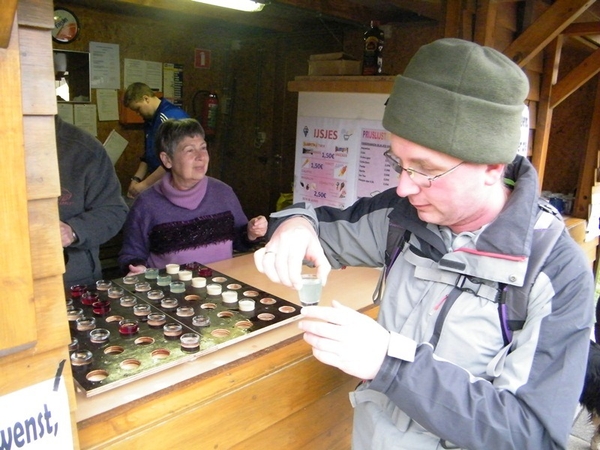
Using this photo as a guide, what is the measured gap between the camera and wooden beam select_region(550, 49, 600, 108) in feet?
10.5

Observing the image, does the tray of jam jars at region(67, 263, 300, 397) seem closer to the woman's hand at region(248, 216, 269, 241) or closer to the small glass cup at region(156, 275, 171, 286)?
the small glass cup at region(156, 275, 171, 286)

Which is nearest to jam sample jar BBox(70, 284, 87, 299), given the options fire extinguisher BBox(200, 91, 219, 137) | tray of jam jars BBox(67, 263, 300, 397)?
tray of jam jars BBox(67, 263, 300, 397)

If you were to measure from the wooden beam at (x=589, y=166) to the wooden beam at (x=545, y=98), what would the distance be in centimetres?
77

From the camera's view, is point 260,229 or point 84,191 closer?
point 84,191

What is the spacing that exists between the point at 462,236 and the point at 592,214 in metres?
3.35

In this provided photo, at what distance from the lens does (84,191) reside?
7.40 ft

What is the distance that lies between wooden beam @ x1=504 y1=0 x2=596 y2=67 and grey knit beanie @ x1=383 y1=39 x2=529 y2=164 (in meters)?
1.97

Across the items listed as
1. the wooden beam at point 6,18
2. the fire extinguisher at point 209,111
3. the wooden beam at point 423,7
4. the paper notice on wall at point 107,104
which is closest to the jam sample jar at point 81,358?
the wooden beam at point 6,18

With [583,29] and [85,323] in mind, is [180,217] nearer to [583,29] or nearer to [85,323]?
[85,323]

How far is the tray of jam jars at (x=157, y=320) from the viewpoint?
136cm

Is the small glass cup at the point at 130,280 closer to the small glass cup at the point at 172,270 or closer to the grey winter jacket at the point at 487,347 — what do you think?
the small glass cup at the point at 172,270

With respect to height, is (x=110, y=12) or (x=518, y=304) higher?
(x=110, y=12)

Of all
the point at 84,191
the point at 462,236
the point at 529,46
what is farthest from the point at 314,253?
the point at 529,46

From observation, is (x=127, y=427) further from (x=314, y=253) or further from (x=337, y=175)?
(x=337, y=175)
